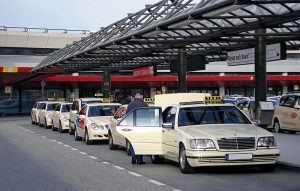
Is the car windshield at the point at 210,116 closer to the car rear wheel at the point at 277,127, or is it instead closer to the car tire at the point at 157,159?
the car tire at the point at 157,159

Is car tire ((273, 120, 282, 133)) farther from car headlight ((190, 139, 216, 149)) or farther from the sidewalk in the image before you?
car headlight ((190, 139, 216, 149))

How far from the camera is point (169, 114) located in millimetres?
15156

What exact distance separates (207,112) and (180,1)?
7897 millimetres

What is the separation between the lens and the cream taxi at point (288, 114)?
81.1 ft


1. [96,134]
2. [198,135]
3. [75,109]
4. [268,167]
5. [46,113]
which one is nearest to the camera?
[198,135]

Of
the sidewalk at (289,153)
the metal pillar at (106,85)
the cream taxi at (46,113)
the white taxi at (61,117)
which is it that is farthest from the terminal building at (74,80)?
the sidewalk at (289,153)

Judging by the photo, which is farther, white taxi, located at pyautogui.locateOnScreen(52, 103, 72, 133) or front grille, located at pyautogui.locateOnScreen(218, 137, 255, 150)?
white taxi, located at pyautogui.locateOnScreen(52, 103, 72, 133)

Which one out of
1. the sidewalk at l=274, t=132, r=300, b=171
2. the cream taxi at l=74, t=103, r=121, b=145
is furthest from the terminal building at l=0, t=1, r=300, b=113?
the sidewalk at l=274, t=132, r=300, b=171

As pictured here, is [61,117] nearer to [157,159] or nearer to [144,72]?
[144,72]

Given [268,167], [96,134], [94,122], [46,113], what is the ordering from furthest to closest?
[46,113] < [94,122] < [96,134] < [268,167]

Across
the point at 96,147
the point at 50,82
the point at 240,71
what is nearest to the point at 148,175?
the point at 96,147

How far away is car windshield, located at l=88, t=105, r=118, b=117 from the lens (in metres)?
24.1

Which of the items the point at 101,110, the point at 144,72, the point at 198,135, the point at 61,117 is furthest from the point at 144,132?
the point at 144,72

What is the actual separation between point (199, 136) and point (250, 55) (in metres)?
12.0
